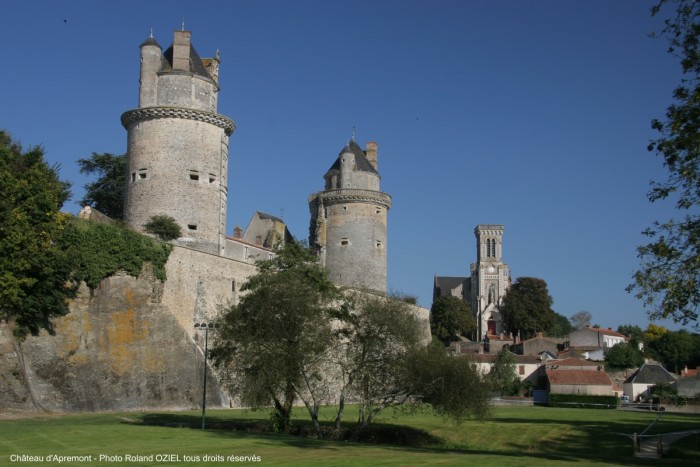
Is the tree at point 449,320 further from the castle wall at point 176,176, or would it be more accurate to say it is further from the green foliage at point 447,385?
the green foliage at point 447,385

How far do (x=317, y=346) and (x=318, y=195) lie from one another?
107 ft

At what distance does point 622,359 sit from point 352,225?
44.3 meters

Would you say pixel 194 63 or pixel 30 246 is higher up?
pixel 194 63

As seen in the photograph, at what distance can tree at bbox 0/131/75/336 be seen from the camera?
27.6 m

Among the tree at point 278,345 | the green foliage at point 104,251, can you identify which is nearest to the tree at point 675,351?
the tree at point 278,345

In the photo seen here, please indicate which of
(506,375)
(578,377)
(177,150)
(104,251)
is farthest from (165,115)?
(506,375)

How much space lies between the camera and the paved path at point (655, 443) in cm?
2661

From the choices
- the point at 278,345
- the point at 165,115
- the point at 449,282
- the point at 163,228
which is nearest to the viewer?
the point at 278,345

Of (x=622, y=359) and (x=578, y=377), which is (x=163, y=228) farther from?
(x=622, y=359)

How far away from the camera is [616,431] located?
3316cm

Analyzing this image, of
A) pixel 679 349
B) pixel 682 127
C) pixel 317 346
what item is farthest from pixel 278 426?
pixel 679 349

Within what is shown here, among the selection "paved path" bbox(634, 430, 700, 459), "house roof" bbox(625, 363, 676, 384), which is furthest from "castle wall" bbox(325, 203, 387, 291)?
"house roof" bbox(625, 363, 676, 384)

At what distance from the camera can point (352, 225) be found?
59.3 meters

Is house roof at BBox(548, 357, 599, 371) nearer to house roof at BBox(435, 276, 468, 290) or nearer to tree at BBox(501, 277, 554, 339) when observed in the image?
tree at BBox(501, 277, 554, 339)
